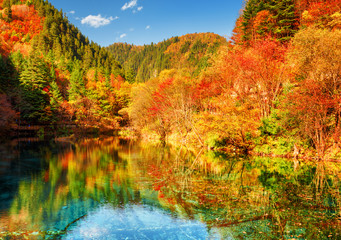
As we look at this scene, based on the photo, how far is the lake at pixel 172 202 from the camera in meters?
6.47

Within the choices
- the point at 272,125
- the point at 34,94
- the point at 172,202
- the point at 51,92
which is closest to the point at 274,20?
the point at 272,125

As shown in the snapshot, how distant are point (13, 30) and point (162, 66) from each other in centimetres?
6383

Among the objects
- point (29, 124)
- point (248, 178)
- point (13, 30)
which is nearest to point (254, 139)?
point (248, 178)

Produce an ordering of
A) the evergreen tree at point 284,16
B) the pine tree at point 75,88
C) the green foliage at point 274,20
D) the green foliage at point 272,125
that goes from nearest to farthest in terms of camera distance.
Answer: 1. the green foliage at point 272,125
2. the evergreen tree at point 284,16
3. the green foliage at point 274,20
4. the pine tree at point 75,88

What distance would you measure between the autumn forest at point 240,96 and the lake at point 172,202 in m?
4.08

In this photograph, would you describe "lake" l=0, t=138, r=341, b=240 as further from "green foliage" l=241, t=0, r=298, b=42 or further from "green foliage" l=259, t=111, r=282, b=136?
"green foliage" l=241, t=0, r=298, b=42

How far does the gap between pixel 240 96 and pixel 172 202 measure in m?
17.5

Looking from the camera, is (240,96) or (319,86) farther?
(240,96)

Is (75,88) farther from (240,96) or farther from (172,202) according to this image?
(172,202)

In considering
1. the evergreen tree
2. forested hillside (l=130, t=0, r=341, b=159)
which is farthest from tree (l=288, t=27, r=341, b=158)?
the evergreen tree

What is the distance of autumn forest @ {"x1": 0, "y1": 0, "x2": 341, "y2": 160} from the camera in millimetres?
15828

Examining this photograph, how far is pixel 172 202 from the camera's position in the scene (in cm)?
884

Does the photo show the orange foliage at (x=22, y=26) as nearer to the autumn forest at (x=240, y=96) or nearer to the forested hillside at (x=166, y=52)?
the autumn forest at (x=240, y=96)

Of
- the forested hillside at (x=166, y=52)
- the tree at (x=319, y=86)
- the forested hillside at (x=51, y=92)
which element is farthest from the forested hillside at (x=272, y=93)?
the forested hillside at (x=166, y=52)
